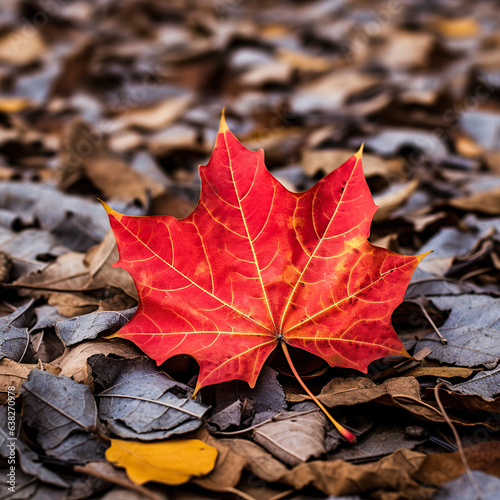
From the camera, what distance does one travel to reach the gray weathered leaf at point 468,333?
45.4 inches

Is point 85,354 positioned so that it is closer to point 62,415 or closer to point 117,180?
point 62,415

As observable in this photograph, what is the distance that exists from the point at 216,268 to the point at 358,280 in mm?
366

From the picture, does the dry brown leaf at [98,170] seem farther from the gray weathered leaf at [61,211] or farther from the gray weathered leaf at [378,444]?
the gray weathered leaf at [378,444]

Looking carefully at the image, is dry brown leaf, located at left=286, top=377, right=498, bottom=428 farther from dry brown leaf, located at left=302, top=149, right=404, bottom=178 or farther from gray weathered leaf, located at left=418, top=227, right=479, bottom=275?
dry brown leaf, located at left=302, top=149, right=404, bottom=178

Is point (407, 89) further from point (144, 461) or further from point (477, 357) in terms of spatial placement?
point (144, 461)

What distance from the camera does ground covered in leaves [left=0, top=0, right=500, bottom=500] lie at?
0.91 m

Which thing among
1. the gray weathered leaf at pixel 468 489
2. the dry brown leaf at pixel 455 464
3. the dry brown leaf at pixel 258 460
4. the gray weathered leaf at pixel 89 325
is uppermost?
the gray weathered leaf at pixel 89 325

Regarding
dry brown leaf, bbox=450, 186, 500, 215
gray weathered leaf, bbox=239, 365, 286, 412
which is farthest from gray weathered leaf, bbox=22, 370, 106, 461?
dry brown leaf, bbox=450, 186, 500, 215

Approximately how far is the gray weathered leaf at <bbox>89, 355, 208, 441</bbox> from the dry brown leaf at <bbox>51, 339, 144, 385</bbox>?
3 cm

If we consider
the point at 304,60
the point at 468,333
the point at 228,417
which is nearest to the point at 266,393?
the point at 228,417

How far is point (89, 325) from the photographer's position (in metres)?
1.16

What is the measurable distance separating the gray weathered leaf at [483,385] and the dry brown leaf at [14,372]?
1.00 m

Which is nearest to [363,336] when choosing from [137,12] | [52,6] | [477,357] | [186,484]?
[477,357]

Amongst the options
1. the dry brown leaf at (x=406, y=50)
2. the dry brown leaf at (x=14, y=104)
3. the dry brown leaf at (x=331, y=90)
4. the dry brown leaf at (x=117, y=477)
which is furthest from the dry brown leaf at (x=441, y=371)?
the dry brown leaf at (x=406, y=50)
